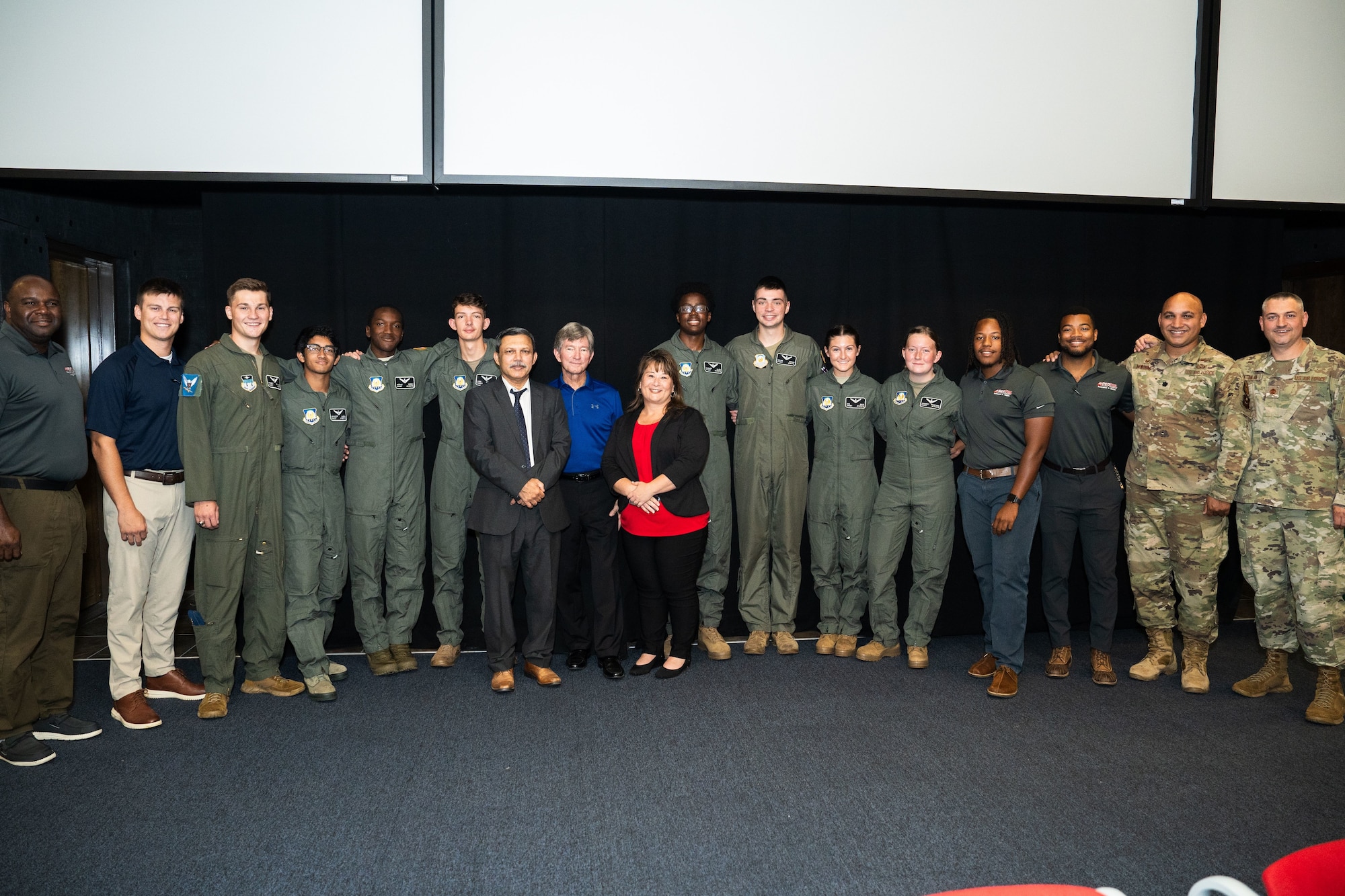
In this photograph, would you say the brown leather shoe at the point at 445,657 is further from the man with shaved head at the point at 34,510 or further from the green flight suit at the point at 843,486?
the green flight suit at the point at 843,486

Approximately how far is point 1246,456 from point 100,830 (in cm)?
442

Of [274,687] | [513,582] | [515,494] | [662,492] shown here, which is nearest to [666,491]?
[662,492]

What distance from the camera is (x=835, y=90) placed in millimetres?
3555

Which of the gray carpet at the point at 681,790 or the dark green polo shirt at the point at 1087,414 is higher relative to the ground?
the dark green polo shirt at the point at 1087,414

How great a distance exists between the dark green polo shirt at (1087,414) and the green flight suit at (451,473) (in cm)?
266

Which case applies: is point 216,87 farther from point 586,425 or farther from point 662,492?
point 662,492

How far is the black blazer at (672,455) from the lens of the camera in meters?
3.50

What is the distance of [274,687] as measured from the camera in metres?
3.39

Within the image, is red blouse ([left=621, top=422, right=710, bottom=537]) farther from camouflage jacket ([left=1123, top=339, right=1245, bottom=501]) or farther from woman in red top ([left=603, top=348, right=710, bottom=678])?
camouflage jacket ([left=1123, top=339, right=1245, bottom=501])

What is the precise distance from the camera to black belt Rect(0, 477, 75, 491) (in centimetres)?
278

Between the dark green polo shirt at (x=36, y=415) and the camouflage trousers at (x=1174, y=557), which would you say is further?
the camouflage trousers at (x=1174, y=557)

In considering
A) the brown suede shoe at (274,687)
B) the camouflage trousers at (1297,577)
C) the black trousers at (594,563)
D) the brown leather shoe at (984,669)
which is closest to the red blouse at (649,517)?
the black trousers at (594,563)

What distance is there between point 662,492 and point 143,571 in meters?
2.14

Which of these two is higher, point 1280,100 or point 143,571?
point 1280,100
